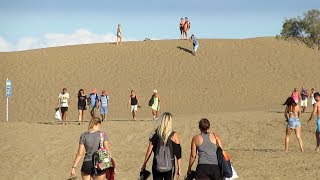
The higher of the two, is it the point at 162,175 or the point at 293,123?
the point at 293,123

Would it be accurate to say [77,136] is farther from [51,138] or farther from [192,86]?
[192,86]

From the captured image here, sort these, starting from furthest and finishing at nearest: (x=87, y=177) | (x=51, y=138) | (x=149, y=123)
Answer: (x=149, y=123)
(x=51, y=138)
(x=87, y=177)

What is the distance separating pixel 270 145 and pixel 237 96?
21196 mm

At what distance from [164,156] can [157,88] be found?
1327 inches

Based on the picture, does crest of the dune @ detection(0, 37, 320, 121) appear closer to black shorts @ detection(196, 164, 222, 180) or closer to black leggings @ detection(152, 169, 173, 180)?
black leggings @ detection(152, 169, 173, 180)

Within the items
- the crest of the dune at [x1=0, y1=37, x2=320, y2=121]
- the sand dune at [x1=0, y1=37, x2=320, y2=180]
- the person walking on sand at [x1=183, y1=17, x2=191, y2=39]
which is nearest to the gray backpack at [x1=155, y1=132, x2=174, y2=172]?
the sand dune at [x1=0, y1=37, x2=320, y2=180]

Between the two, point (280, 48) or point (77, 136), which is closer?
point (77, 136)

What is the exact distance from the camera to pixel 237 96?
4162cm

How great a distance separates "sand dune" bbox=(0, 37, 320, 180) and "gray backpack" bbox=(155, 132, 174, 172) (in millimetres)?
7347

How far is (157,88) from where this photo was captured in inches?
1687

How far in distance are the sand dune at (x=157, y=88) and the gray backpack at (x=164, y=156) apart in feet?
24.1

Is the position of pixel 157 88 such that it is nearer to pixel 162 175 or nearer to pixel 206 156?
pixel 162 175

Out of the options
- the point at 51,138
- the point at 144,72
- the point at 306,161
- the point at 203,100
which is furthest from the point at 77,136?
the point at 144,72

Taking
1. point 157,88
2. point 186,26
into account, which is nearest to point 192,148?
point 157,88
